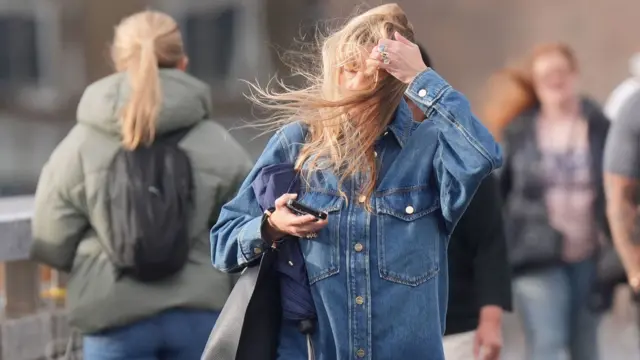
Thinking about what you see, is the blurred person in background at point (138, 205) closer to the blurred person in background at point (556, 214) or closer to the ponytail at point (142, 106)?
the ponytail at point (142, 106)

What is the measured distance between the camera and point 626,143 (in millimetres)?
5301

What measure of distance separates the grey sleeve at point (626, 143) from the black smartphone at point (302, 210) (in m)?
2.45

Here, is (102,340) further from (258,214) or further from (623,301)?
(623,301)

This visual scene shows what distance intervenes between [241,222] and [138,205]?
4.08 ft

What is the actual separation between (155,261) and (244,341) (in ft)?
4.25

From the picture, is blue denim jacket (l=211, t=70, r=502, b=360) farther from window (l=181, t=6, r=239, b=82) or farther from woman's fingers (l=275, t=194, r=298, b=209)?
window (l=181, t=6, r=239, b=82)

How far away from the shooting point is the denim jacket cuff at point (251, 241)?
3.21 meters

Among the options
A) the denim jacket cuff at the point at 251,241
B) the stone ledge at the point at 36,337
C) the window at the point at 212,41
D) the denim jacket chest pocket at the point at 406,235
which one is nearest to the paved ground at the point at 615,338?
the stone ledge at the point at 36,337

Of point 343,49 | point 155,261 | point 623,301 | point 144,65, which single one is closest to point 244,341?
point 343,49

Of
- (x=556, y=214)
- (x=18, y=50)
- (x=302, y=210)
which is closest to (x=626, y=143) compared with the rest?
(x=556, y=214)

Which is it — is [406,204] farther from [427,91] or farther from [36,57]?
[36,57]

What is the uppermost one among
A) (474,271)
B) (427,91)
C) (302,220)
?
(427,91)

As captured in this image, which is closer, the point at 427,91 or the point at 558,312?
the point at 427,91

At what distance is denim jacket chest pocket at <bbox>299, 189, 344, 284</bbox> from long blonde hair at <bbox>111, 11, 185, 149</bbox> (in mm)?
1402
